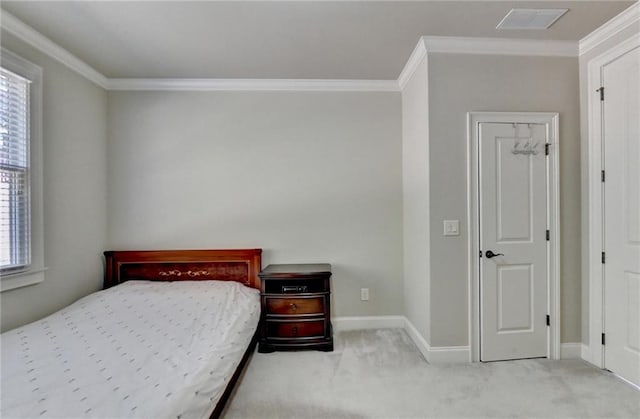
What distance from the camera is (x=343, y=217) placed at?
3076mm

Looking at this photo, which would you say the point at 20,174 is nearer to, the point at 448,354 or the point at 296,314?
the point at 296,314

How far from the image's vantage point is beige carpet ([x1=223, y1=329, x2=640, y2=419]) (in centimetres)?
181

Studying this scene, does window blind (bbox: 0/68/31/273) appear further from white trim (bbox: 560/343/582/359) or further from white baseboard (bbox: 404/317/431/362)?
white trim (bbox: 560/343/582/359)

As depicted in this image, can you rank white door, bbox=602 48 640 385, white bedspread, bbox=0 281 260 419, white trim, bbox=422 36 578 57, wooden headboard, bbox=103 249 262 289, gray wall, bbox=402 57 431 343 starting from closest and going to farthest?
white bedspread, bbox=0 281 260 419 < white door, bbox=602 48 640 385 < white trim, bbox=422 36 578 57 < gray wall, bbox=402 57 431 343 < wooden headboard, bbox=103 249 262 289

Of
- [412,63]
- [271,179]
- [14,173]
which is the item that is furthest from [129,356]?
[412,63]

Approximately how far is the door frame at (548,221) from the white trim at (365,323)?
819 millimetres

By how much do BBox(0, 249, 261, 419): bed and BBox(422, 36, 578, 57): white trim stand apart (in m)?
2.63

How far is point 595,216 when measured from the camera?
2.31 m

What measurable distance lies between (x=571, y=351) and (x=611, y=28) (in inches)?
99.4

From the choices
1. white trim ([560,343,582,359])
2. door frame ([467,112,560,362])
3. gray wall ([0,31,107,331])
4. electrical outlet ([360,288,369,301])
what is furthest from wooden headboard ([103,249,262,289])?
white trim ([560,343,582,359])

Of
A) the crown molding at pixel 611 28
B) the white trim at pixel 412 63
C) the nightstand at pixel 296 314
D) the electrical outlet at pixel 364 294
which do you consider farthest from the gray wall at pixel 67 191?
the crown molding at pixel 611 28

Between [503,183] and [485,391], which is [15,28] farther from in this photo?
[485,391]

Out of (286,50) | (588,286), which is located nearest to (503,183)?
(588,286)

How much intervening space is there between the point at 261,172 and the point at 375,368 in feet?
6.85
